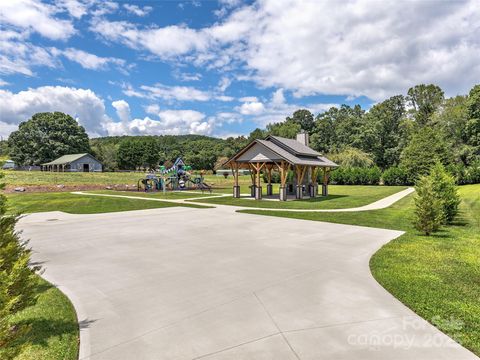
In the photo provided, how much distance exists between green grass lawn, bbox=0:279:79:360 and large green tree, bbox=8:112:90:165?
79460mm

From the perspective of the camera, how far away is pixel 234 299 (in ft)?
17.3

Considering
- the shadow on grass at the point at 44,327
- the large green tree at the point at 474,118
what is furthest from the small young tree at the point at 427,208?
the large green tree at the point at 474,118

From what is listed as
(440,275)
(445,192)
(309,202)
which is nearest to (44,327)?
(440,275)

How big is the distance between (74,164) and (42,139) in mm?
14097

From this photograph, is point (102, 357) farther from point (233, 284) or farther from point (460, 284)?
point (460, 284)

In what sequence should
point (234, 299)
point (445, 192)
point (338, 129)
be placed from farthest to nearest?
point (338, 129) < point (445, 192) < point (234, 299)

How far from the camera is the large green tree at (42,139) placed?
234ft

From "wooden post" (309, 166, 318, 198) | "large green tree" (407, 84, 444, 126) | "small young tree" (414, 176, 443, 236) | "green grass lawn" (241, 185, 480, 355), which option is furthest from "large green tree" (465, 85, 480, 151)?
"small young tree" (414, 176, 443, 236)

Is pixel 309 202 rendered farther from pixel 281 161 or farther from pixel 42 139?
pixel 42 139

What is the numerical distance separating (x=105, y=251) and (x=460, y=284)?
872 cm

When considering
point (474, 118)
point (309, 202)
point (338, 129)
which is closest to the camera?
point (309, 202)

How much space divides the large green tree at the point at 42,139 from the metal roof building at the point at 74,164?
342cm

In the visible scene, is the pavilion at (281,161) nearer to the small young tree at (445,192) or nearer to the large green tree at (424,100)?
the small young tree at (445,192)

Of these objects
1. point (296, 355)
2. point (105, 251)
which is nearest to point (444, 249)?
point (296, 355)
